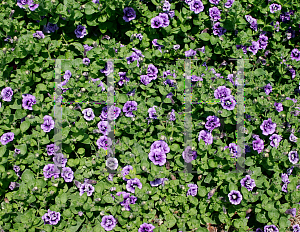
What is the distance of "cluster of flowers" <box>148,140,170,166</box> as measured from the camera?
3920 millimetres

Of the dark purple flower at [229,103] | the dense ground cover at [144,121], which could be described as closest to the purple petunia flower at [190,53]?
the dense ground cover at [144,121]

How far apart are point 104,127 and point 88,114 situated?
31 cm

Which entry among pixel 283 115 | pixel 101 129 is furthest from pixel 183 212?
pixel 283 115

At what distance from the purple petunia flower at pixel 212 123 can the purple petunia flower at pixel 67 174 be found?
2.11 meters

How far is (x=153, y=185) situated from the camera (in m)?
3.91

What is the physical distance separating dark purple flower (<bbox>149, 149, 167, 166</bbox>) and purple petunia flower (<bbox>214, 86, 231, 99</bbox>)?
1.21 metres

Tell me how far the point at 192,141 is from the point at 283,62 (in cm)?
221

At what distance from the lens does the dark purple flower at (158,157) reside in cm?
391

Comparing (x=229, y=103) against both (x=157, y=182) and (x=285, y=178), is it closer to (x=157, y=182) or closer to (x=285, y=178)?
(x=285, y=178)

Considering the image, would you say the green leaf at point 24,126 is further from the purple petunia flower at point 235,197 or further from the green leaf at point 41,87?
the purple petunia flower at point 235,197

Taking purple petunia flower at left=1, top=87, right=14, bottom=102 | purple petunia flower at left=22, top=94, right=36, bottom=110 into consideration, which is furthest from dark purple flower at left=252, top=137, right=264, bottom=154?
purple petunia flower at left=1, top=87, right=14, bottom=102

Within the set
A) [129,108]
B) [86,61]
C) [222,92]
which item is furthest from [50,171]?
[222,92]

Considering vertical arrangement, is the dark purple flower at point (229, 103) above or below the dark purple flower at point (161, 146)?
above

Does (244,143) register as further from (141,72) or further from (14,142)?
(14,142)
